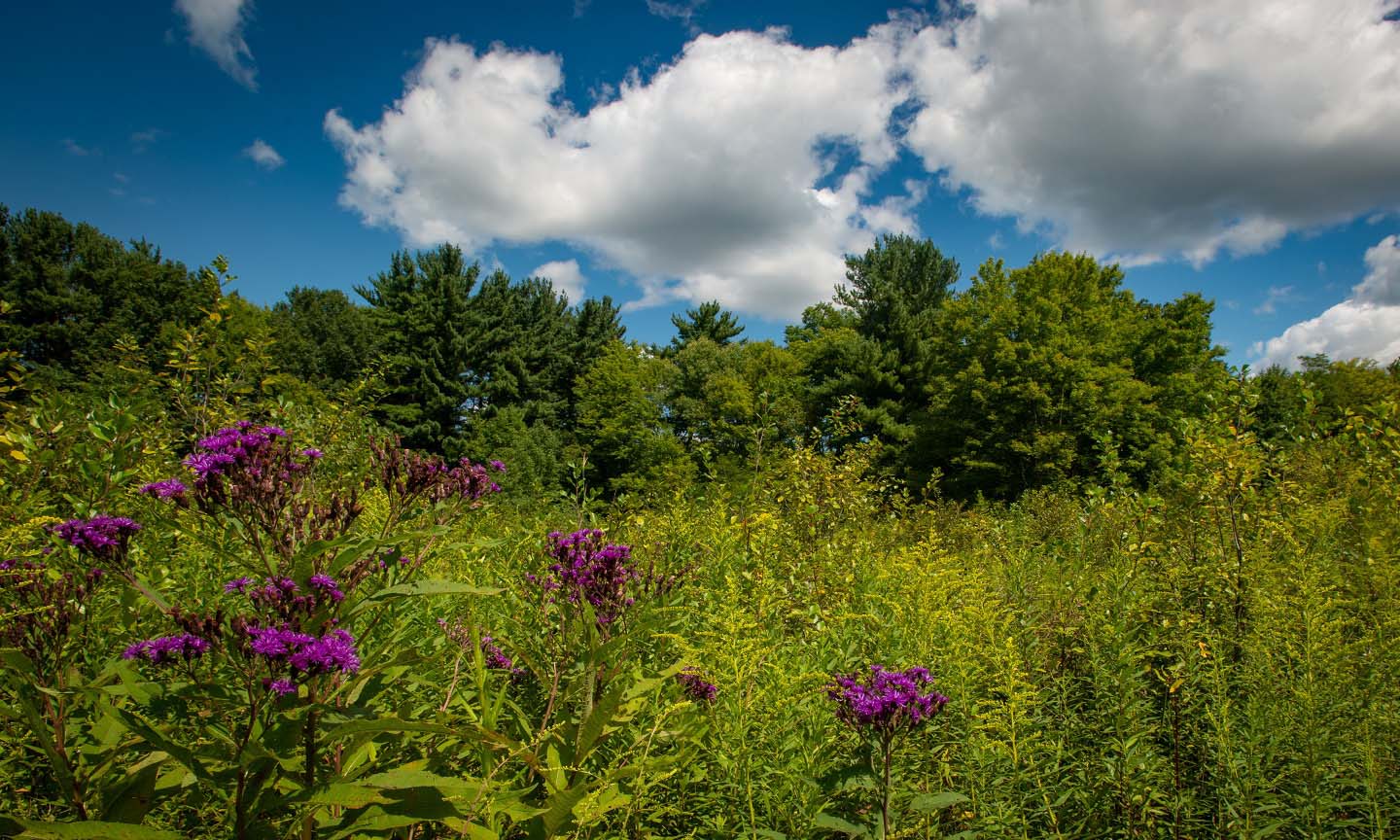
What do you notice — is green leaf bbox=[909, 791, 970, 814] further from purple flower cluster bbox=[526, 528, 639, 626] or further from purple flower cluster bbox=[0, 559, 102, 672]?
purple flower cluster bbox=[0, 559, 102, 672]

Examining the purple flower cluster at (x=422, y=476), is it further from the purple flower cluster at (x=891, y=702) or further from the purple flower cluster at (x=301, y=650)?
the purple flower cluster at (x=891, y=702)

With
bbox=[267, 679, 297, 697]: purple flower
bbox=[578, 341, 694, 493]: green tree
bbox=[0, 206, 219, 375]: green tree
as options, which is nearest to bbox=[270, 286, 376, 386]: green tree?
bbox=[0, 206, 219, 375]: green tree

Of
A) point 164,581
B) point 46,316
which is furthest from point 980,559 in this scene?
point 46,316

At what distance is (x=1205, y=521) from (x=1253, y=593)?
1.37m

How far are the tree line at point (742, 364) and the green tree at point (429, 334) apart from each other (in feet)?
0.41

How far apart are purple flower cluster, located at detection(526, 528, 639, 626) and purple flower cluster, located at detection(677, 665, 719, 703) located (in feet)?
1.08

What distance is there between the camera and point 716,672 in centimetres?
221

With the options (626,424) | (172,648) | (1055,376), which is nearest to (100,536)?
(172,648)

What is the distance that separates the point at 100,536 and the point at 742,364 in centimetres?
3746

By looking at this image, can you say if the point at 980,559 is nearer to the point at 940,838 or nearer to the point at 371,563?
the point at 940,838

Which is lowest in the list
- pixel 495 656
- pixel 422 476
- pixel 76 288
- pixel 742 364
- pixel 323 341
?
pixel 495 656

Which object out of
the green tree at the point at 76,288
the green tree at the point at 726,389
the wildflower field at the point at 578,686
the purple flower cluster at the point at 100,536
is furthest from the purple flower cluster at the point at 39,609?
the green tree at the point at 76,288

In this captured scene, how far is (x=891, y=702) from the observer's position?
1764 mm

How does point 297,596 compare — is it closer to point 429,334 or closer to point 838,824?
point 838,824
